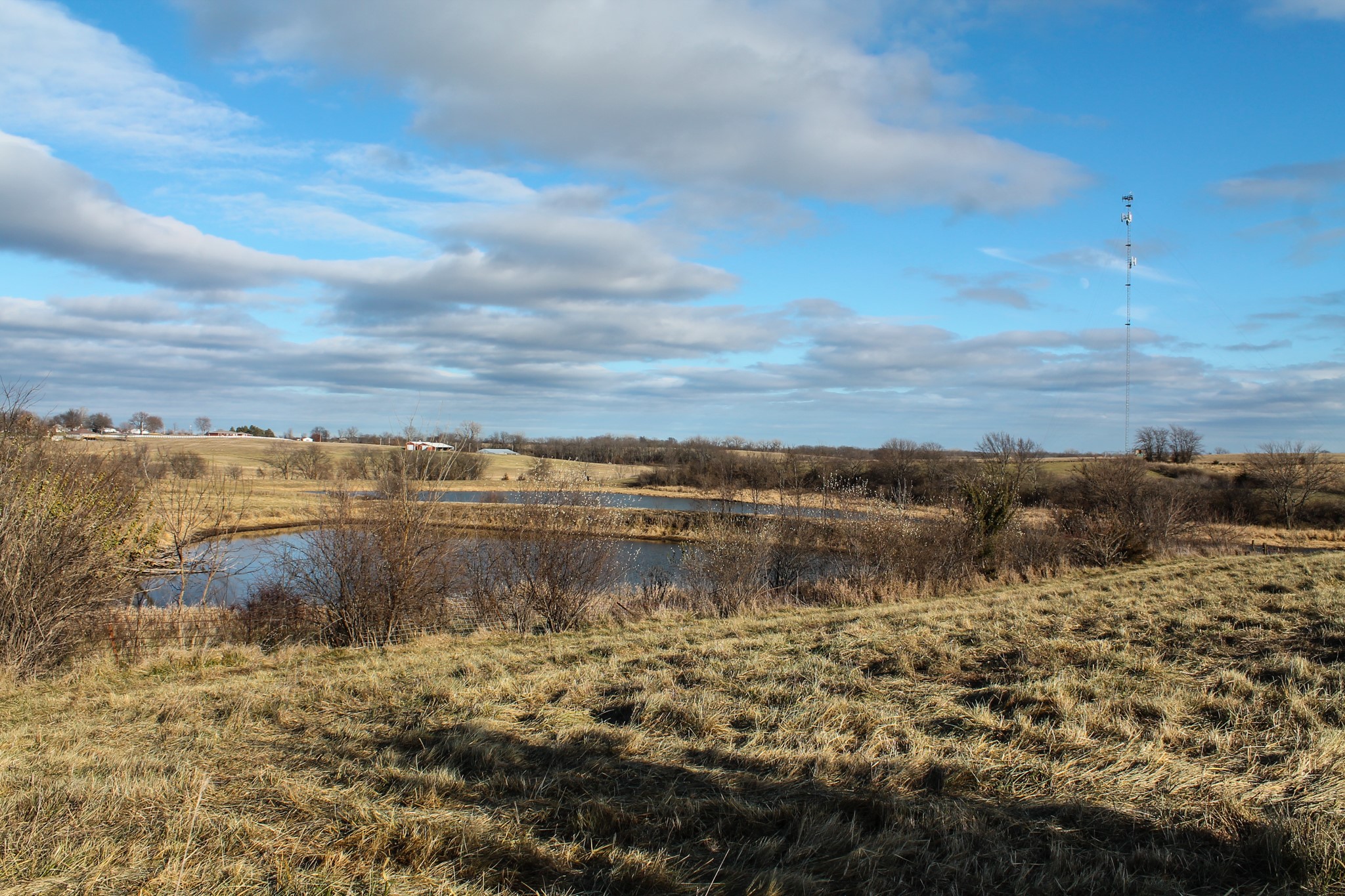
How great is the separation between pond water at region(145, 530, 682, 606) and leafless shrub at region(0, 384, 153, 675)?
1.30 metres

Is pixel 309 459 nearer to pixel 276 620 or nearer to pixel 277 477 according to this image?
pixel 277 477

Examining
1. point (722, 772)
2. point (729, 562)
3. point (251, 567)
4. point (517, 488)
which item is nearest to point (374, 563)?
point (517, 488)

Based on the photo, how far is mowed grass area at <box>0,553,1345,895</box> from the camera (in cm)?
324

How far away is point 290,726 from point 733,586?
42.9 ft

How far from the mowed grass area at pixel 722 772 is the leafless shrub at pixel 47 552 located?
1194 mm

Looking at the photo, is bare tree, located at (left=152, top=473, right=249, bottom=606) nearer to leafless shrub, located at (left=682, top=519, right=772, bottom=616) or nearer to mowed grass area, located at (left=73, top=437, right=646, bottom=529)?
mowed grass area, located at (left=73, top=437, right=646, bottom=529)

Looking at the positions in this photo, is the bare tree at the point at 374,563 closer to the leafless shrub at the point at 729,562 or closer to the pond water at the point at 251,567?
the pond water at the point at 251,567

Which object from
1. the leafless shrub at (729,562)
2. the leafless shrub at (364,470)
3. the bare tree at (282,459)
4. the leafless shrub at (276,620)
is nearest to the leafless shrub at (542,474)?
the leafless shrub at (364,470)

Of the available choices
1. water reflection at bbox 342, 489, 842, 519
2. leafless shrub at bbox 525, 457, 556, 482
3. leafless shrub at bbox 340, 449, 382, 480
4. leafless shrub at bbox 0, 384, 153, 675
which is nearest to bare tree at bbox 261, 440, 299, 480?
water reflection at bbox 342, 489, 842, 519

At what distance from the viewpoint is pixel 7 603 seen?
29.2 feet

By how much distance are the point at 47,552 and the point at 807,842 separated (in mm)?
10367

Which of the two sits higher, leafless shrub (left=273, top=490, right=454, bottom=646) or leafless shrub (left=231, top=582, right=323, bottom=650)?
leafless shrub (left=273, top=490, right=454, bottom=646)

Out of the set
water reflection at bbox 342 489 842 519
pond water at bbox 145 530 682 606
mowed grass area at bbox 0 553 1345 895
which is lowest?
pond water at bbox 145 530 682 606

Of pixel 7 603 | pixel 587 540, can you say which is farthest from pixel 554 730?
pixel 587 540
